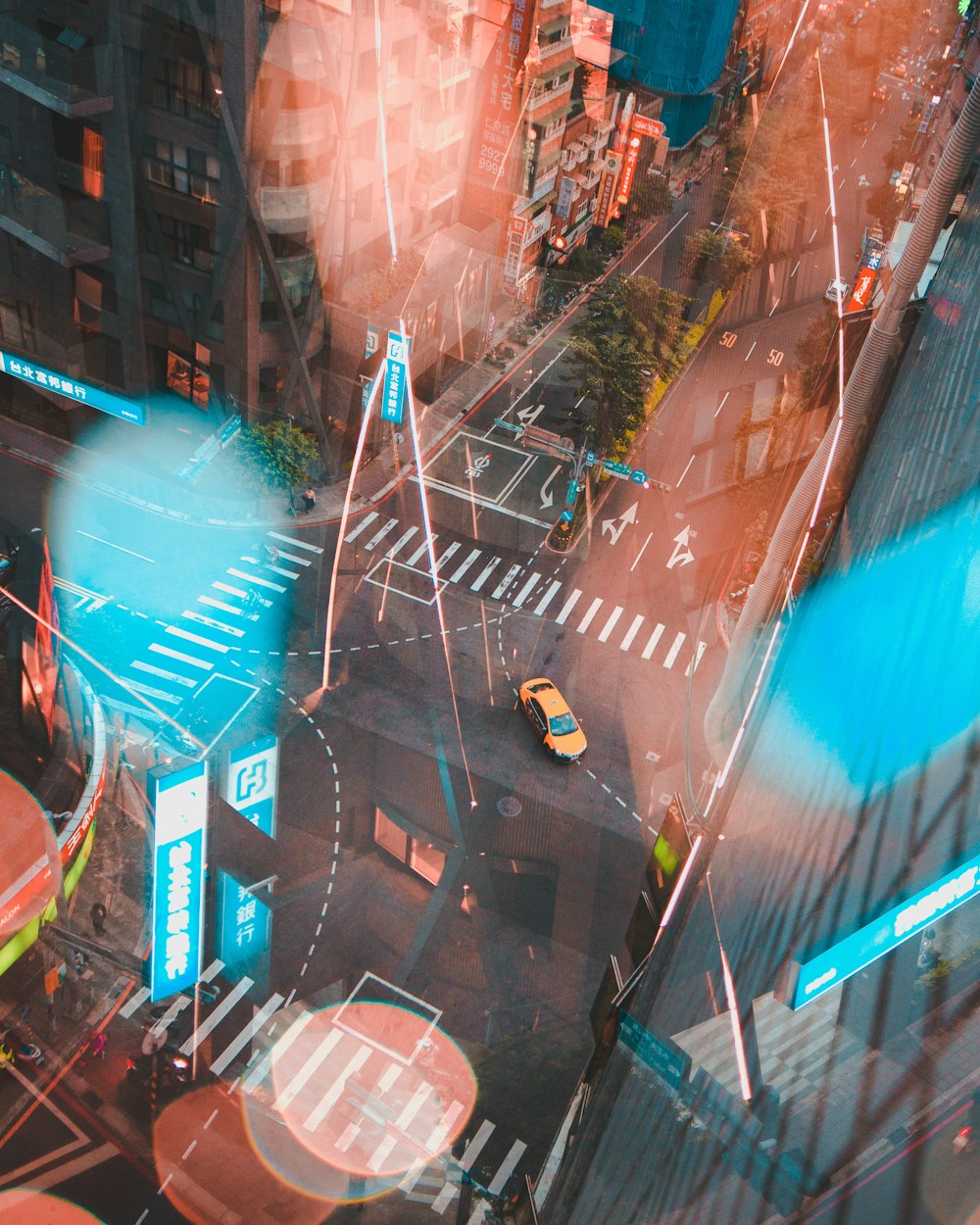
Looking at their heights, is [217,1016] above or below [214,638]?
above

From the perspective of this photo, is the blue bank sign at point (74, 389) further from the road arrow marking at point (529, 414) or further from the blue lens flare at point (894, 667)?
the blue lens flare at point (894, 667)

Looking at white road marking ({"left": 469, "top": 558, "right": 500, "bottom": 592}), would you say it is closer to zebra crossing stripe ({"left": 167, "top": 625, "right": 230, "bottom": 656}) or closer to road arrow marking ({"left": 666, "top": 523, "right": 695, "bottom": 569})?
road arrow marking ({"left": 666, "top": 523, "right": 695, "bottom": 569})

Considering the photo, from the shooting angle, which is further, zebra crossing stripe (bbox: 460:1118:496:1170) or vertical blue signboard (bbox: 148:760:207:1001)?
zebra crossing stripe (bbox: 460:1118:496:1170)

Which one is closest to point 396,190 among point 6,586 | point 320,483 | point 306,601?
point 320,483

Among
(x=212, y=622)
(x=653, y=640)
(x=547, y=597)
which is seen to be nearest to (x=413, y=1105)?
(x=212, y=622)

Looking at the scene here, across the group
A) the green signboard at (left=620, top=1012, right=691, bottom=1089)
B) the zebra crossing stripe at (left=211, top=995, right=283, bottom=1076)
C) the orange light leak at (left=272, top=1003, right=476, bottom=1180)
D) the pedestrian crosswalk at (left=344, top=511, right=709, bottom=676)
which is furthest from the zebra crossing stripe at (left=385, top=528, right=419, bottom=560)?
the green signboard at (left=620, top=1012, right=691, bottom=1089)

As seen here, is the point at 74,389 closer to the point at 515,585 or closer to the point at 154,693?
the point at 154,693
